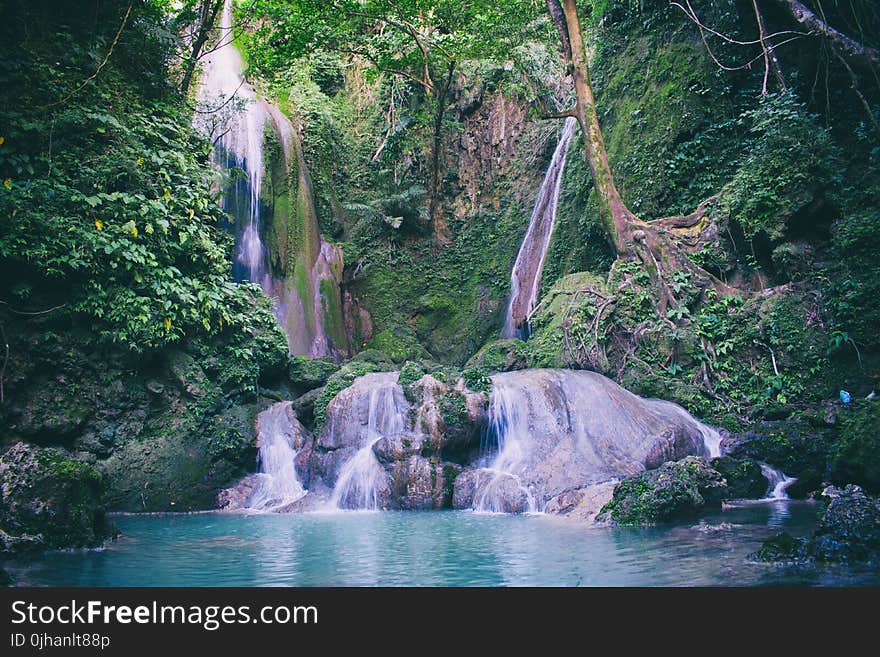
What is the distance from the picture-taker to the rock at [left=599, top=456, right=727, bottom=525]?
629 cm

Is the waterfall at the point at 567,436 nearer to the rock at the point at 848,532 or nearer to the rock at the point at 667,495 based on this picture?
the rock at the point at 667,495

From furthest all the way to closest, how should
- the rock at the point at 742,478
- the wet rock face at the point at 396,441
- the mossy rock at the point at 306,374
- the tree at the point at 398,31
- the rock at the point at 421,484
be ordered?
the tree at the point at 398,31, the mossy rock at the point at 306,374, the wet rock face at the point at 396,441, the rock at the point at 421,484, the rock at the point at 742,478

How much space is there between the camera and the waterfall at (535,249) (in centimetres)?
1485

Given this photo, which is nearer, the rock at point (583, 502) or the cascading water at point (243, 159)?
the rock at point (583, 502)

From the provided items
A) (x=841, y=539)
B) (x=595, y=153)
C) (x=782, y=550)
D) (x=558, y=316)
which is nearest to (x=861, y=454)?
(x=841, y=539)

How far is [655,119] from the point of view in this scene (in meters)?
13.0

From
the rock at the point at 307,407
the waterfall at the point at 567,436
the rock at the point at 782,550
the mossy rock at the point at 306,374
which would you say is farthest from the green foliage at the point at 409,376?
the rock at the point at 782,550

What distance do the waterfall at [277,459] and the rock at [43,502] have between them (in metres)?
3.67

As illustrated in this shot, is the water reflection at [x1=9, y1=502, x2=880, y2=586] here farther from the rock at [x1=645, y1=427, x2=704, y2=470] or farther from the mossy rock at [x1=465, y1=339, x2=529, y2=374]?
the mossy rock at [x1=465, y1=339, x2=529, y2=374]

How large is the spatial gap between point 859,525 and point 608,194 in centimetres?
884

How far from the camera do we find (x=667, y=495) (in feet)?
20.7

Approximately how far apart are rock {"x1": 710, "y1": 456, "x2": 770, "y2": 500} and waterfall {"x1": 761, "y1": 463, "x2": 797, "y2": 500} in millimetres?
115

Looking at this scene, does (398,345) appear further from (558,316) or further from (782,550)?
(782,550)

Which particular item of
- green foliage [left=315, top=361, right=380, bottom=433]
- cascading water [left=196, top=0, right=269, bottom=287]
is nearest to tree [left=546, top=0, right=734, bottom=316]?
green foliage [left=315, top=361, right=380, bottom=433]
